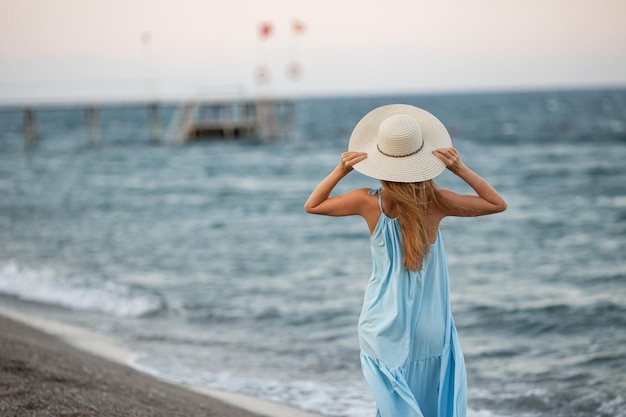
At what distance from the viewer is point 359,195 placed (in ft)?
9.82

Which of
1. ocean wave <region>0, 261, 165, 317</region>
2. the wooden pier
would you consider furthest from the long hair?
the wooden pier

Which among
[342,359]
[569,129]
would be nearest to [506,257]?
[342,359]

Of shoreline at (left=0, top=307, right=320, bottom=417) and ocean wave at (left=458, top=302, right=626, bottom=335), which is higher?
shoreline at (left=0, top=307, right=320, bottom=417)

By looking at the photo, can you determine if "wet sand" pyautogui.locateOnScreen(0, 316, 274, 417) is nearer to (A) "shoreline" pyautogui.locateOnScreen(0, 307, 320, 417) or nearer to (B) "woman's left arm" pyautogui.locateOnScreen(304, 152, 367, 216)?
(A) "shoreline" pyautogui.locateOnScreen(0, 307, 320, 417)

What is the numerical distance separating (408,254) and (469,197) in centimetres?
34

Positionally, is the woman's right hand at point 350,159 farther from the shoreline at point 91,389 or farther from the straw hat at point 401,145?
the shoreline at point 91,389

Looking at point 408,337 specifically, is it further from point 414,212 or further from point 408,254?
point 414,212

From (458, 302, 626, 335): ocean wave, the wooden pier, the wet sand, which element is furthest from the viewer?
the wooden pier

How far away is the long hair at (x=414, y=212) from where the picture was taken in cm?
287

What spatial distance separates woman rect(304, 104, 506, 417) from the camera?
289 centimetres

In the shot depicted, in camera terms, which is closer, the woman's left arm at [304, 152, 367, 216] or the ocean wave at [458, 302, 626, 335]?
the woman's left arm at [304, 152, 367, 216]

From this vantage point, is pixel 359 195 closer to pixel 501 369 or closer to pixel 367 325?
pixel 367 325

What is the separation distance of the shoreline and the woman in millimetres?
1941

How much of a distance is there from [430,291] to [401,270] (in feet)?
0.48
